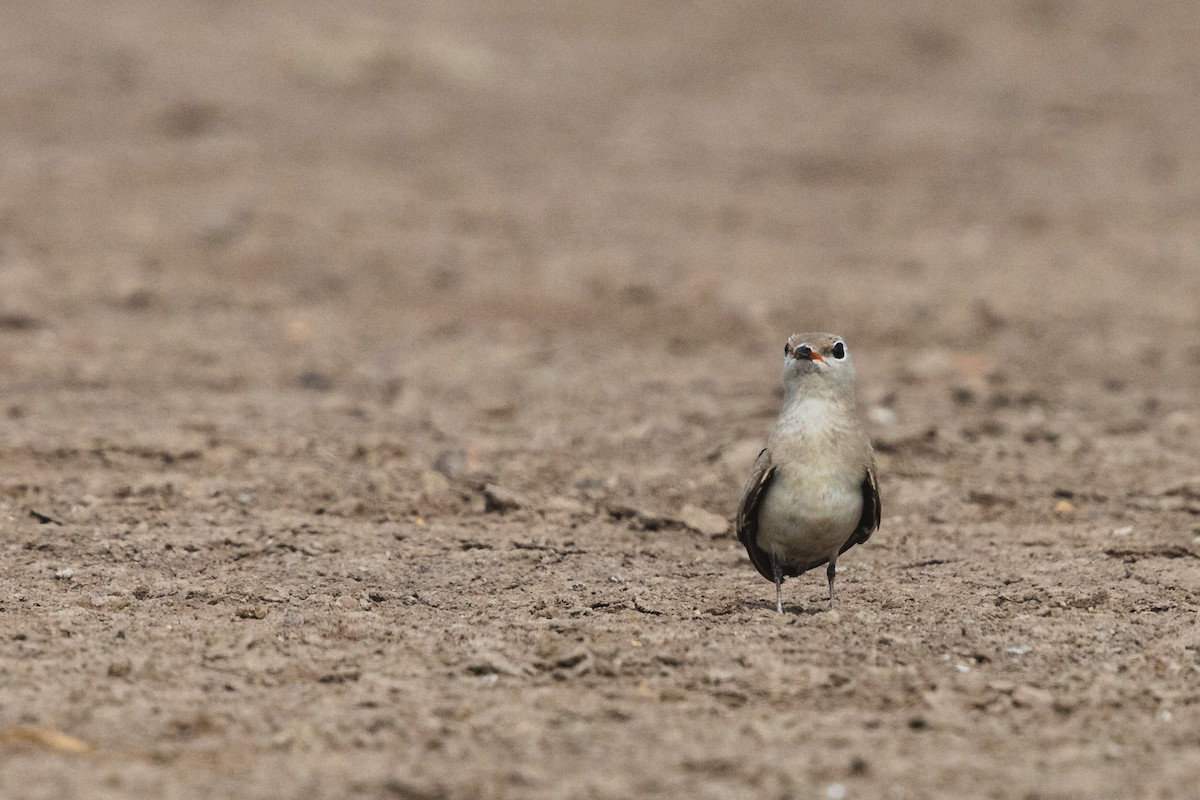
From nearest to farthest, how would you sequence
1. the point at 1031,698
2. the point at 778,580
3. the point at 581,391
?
the point at 1031,698 < the point at 778,580 < the point at 581,391

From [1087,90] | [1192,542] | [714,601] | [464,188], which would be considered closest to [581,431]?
[714,601]

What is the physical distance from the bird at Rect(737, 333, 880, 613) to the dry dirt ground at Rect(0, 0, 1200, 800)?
273mm

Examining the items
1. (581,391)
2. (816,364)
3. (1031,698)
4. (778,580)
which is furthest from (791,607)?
(581,391)

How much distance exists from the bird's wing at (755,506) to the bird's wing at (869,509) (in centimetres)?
37

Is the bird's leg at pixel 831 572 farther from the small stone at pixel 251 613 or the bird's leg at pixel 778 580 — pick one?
the small stone at pixel 251 613

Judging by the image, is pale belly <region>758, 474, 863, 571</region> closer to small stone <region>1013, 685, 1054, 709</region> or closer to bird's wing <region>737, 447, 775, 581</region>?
bird's wing <region>737, 447, 775, 581</region>

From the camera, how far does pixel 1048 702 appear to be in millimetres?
5398

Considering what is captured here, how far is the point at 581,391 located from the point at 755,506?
3.74 meters

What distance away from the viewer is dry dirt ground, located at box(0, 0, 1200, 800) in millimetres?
5223

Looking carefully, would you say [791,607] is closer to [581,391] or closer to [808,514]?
[808,514]

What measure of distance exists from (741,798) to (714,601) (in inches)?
80.6

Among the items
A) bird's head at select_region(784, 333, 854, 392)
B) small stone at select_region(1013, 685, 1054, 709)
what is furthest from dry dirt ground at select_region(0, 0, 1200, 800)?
bird's head at select_region(784, 333, 854, 392)

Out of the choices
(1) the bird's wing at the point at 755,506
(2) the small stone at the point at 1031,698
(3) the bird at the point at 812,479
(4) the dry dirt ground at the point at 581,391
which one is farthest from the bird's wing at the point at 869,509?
(2) the small stone at the point at 1031,698

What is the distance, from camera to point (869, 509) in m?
6.62
